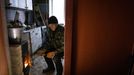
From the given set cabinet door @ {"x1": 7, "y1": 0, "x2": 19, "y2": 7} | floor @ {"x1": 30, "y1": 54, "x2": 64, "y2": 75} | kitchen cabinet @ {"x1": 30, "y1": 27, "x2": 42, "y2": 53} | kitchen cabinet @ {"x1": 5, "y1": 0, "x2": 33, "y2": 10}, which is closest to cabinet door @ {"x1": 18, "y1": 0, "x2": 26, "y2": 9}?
kitchen cabinet @ {"x1": 5, "y1": 0, "x2": 33, "y2": 10}

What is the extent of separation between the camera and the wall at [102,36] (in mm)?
1285

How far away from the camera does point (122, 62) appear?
4.57 ft

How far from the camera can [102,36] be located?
1.35 meters

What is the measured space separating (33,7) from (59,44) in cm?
297

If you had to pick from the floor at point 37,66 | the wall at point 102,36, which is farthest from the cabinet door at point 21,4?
the wall at point 102,36

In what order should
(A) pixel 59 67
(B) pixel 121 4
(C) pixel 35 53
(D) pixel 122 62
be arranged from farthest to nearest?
(C) pixel 35 53 < (A) pixel 59 67 < (D) pixel 122 62 < (B) pixel 121 4

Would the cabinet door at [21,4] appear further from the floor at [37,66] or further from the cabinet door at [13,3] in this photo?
the floor at [37,66]

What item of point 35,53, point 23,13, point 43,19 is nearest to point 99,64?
point 35,53

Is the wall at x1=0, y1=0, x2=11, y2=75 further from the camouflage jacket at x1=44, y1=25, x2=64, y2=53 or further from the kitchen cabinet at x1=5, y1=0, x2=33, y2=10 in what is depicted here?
the kitchen cabinet at x1=5, y1=0, x2=33, y2=10

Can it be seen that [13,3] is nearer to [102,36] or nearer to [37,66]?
[37,66]

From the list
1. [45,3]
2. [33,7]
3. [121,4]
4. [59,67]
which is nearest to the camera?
[121,4]

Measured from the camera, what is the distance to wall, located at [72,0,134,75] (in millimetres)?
1285

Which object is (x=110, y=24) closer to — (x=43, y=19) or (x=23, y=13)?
(x=23, y=13)

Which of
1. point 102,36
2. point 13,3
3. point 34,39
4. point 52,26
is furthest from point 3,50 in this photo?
point 34,39
